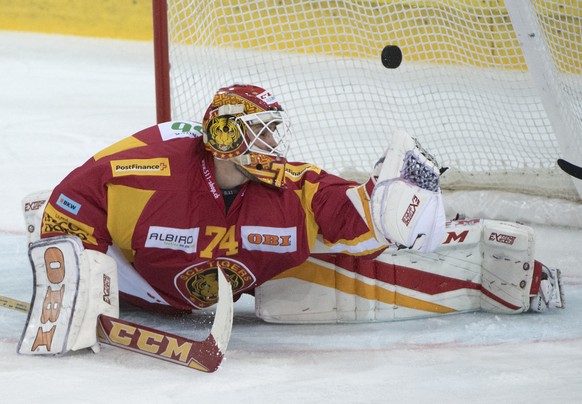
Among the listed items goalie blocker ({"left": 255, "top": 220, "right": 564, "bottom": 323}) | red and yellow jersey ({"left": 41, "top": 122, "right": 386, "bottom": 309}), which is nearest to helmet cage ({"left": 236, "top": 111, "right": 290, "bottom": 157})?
red and yellow jersey ({"left": 41, "top": 122, "right": 386, "bottom": 309})

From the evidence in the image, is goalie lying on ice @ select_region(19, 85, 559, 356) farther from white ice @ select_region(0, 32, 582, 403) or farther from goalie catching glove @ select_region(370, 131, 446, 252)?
white ice @ select_region(0, 32, 582, 403)

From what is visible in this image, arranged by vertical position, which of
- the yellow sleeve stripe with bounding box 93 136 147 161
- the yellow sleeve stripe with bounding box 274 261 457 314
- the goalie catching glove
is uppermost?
the yellow sleeve stripe with bounding box 93 136 147 161

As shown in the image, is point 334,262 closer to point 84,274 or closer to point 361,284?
point 361,284

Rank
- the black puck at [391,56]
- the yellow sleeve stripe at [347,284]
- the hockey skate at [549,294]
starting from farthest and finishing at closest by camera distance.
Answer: the black puck at [391,56], the hockey skate at [549,294], the yellow sleeve stripe at [347,284]

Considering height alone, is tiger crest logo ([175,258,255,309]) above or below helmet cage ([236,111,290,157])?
below

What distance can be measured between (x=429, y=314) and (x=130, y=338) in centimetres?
95

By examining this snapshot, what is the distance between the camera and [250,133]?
2732mm

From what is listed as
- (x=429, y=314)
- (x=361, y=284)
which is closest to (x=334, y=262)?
(x=361, y=284)

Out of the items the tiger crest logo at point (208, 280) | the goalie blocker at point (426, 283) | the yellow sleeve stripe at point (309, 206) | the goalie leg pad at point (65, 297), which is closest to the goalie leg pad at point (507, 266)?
the goalie blocker at point (426, 283)

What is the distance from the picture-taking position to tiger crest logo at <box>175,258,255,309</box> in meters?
2.86

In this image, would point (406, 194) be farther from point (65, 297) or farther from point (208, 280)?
point (65, 297)

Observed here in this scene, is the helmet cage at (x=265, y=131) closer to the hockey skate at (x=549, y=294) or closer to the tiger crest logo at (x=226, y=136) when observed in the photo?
the tiger crest logo at (x=226, y=136)

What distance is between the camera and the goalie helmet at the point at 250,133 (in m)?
2.73

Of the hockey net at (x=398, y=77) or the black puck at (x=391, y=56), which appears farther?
the hockey net at (x=398, y=77)
